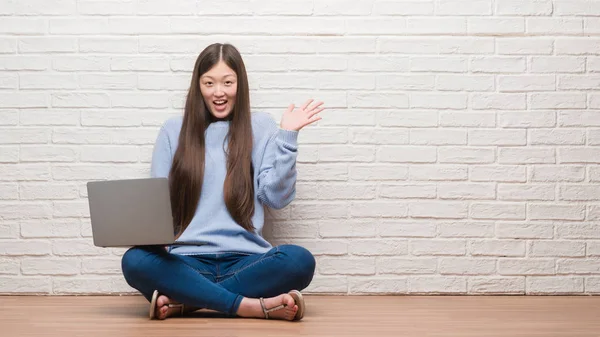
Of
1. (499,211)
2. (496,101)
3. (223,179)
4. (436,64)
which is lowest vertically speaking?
(499,211)

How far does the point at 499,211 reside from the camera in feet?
11.0

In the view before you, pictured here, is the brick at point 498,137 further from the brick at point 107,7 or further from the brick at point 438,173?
the brick at point 107,7

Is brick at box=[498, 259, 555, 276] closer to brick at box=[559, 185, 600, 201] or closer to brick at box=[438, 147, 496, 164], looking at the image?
brick at box=[559, 185, 600, 201]

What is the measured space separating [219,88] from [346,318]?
0.96 m

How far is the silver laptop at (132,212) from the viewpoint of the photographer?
260cm

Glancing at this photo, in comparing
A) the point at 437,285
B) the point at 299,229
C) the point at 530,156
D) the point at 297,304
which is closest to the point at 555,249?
the point at 530,156

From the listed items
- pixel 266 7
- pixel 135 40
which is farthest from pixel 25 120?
pixel 266 7

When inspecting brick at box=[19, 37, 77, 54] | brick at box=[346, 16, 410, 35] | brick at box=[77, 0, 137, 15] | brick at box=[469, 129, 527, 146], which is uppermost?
brick at box=[77, 0, 137, 15]

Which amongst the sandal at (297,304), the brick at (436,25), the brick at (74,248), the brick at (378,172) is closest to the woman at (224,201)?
the sandal at (297,304)

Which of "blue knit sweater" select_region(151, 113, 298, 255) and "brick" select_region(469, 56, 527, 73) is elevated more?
"brick" select_region(469, 56, 527, 73)

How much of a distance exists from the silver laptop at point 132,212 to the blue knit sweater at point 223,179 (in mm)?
325

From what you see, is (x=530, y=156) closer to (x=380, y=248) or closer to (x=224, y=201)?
(x=380, y=248)

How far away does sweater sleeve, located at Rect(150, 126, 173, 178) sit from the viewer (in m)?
3.09

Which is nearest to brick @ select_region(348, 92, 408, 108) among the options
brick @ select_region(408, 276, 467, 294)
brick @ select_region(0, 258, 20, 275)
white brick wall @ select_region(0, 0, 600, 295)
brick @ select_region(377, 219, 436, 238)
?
white brick wall @ select_region(0, 0, 600, 295)
